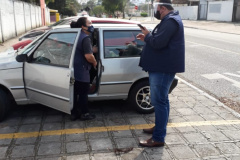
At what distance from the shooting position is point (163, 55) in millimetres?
3301

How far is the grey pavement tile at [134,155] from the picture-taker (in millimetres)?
3357

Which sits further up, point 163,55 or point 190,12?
point 190,12

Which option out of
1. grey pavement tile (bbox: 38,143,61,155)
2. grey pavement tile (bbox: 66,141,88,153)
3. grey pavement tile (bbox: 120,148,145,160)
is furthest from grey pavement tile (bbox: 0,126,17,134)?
grey pavement tile (bbox: 120,148,145,160)

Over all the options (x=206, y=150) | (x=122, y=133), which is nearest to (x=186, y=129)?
(x=206, y=150)

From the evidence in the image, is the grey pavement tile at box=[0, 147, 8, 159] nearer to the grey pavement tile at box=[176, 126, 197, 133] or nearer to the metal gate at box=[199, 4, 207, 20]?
the grey pavement tile at box=[176, 126, 197, 133]

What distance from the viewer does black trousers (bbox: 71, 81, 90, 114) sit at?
4.21 m

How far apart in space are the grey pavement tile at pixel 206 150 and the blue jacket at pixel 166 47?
1.12 meters

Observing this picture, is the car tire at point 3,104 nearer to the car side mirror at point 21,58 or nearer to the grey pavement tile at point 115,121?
the car side mirror at point 21,58

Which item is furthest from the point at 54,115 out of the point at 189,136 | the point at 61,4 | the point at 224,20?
the point at 61,4

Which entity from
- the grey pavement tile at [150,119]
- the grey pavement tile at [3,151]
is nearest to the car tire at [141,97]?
the grey pavement tile at [150,119]

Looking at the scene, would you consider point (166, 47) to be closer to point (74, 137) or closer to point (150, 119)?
point (150, 119)

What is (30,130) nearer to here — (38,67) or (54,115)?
(54,115)

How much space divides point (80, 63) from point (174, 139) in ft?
5.91

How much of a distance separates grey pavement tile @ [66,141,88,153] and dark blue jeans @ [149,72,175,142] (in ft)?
3.17
